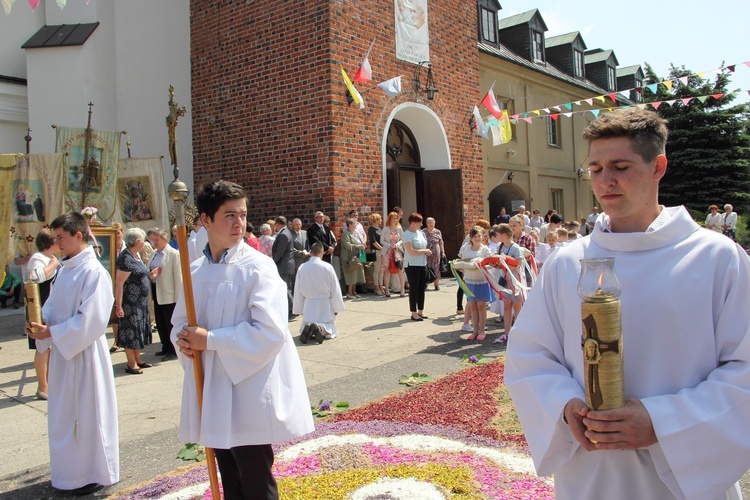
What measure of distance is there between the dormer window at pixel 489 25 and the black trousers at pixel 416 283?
12638 mm

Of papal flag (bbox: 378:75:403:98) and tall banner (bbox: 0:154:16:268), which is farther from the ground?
papal flag (bbox: 378:75:403:98)

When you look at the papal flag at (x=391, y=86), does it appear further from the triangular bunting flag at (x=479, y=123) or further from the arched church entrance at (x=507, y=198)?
the arched church entrance at (x=507, y=198)

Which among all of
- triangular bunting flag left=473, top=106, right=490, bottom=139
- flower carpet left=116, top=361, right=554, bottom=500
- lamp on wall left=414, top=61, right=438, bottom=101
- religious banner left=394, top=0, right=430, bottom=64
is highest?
religious banner left=394, top=0, right=430, bottom=64

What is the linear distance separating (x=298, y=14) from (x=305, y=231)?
4.49 metres

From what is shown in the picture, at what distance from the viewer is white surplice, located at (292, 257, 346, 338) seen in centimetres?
882

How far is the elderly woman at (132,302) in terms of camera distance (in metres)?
7.27

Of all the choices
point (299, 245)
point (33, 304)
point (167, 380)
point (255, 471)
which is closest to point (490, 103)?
point (299, 245)

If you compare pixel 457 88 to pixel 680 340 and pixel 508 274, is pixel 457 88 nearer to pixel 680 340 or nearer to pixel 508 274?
pixel 508 274

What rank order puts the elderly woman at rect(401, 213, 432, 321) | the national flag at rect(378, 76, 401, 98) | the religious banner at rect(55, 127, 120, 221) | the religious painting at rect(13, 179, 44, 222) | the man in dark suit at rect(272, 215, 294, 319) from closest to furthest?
the elderly woman at rect(401, 213, 432, 321) → the religious painting at rect(13, 179, 44, 222) → the man in dark suit at rect(272, 215, 294, 319) → the religious banner at rect(55, 127, 120, 221) → the national flag at rect(378, 76, 401, 98)

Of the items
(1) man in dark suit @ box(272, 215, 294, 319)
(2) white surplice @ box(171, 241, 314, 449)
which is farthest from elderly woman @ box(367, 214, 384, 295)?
(2) white surplice @ box(171, 241, 314, 449)

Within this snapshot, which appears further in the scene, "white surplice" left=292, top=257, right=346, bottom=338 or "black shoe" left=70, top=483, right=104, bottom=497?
"white surplice" left=292, top=257, right=346, bottom=338

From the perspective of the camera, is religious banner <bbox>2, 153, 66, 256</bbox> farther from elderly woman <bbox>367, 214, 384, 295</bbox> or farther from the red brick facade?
elderly woman <bbox>367, 214, 384, 295</bbox>

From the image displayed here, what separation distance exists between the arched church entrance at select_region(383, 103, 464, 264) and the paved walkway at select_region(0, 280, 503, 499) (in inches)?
164

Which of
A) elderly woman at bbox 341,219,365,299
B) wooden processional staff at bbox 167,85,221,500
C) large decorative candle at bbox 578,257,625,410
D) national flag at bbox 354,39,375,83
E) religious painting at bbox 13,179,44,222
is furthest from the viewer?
national flag at bbox 354,39,375,83
